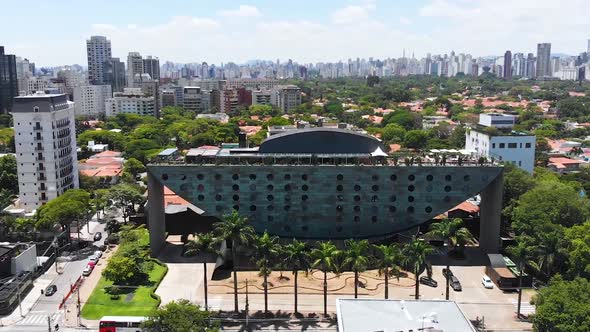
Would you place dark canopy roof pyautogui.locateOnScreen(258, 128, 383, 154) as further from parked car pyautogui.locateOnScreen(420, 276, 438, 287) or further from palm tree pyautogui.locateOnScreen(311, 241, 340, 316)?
palm tree pyautogui.locateOnScreen(311, 241, 340, 316)

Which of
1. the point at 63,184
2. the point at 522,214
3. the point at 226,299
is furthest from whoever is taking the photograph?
the point at 63,184

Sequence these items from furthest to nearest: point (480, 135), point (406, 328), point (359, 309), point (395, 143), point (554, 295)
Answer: point (395, 143), point (480, 135), point (554, 295), point (359, 309), point (406, 328)

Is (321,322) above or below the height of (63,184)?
below

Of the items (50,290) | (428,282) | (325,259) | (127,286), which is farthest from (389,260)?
(50,290)

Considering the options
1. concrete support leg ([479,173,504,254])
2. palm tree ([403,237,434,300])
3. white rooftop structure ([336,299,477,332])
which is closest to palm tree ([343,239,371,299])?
palm tree ([403,237,434,300])

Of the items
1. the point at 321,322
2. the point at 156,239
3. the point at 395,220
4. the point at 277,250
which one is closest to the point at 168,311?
the point at 277,250

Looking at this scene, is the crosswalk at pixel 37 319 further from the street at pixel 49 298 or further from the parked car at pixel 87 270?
the parked car at pixel 87 270

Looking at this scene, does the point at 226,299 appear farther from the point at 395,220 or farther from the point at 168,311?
the point at 395,220

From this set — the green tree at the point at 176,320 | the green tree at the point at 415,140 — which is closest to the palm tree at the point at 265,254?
the green tree at the point at 176,320
